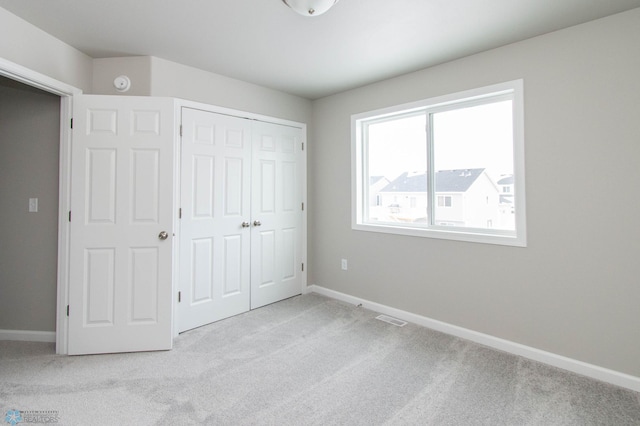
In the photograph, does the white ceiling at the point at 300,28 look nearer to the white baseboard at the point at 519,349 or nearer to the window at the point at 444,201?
the window at the point at 444,201

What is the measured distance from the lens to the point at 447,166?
305 centimetres

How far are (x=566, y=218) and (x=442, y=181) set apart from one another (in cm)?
105

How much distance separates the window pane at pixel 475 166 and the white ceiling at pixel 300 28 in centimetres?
55

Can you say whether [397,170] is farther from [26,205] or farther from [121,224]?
[26,205]

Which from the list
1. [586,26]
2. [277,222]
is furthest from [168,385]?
[586,26]

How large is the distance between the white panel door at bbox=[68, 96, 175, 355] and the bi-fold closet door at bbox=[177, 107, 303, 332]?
32 cm

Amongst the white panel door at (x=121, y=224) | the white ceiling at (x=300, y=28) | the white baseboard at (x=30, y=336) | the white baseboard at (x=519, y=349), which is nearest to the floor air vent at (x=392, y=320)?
the white baseboard at (x=519, y=349)

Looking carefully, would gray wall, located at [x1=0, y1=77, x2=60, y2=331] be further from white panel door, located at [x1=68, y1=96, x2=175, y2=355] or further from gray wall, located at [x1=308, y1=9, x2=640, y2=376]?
gray wall, located at [x1=308, y1=9, x2=640, y2=376]

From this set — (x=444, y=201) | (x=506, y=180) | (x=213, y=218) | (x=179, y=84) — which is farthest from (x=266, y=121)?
(x=506, y=180)

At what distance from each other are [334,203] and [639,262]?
8.91ft

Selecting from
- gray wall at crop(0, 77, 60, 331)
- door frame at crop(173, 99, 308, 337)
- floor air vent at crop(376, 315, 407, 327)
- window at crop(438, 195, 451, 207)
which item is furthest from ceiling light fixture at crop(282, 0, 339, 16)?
floor air vent at crop(376, 315, 407, 327)

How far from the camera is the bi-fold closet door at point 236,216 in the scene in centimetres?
301

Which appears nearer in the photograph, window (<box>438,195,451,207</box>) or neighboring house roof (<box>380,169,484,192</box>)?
neighboring house roof (<box>380,169,484,192</box>)

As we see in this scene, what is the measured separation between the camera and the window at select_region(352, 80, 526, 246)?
2643 mm
